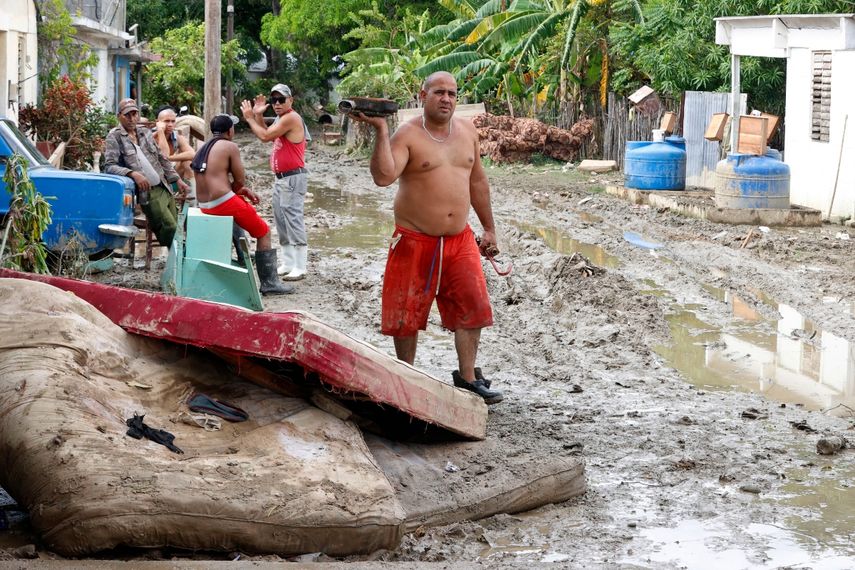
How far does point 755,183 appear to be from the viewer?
15.6m

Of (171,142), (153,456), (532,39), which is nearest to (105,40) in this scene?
(532,39)

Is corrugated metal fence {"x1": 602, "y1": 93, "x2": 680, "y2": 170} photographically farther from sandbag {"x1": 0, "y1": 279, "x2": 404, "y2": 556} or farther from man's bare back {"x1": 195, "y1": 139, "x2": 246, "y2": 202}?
sandbag {"x1": 0, "y1": 279, "x2": 404, "y2": 556}

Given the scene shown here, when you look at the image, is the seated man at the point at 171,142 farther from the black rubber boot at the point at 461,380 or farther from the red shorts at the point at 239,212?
the black rubber boot at the point at 461,380

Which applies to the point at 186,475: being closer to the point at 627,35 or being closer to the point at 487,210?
the point at 487,210

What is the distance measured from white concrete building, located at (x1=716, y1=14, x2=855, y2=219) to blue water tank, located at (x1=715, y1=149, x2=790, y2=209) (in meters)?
1.01

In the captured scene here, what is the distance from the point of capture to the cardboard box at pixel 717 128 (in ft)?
61.9

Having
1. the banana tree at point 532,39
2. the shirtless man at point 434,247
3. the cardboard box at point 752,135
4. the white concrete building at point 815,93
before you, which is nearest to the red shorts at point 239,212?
the shirtless man at point 434,247

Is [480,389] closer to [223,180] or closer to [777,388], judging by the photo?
[777,388]

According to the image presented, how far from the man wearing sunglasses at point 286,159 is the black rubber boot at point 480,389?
4.64m

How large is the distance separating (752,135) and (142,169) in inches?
370

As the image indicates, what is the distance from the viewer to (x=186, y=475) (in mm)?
4148

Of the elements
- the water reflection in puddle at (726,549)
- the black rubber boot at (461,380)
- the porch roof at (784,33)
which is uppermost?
the porch roof at (784,33)

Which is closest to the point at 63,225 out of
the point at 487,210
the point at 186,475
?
the point at 487,210

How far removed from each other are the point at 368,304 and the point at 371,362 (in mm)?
5022
